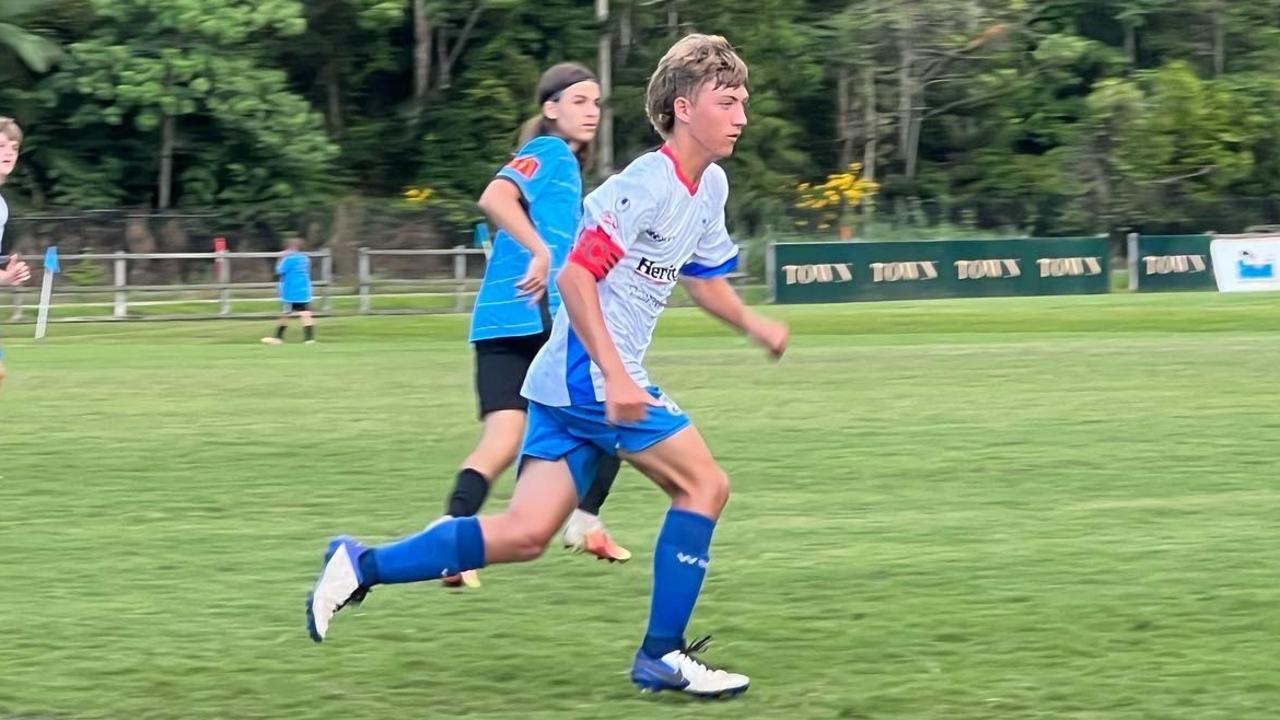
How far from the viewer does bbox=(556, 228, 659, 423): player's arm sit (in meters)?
5.08

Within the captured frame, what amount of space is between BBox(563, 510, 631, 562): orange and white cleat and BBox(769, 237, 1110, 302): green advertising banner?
27699mm

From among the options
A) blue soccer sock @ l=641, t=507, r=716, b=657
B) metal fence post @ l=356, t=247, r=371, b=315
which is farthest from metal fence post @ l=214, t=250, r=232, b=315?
blue soccer sock @ l=641, t=507, r=716, b=657

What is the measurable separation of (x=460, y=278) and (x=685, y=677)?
3111 centimetres

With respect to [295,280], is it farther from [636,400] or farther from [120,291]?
[636,400]

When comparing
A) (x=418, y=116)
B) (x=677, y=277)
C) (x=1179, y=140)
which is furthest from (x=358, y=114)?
(x=677, y=277)

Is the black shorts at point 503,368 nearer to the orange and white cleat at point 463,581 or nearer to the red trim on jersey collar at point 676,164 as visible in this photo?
the orange and white cleat at point 463,581

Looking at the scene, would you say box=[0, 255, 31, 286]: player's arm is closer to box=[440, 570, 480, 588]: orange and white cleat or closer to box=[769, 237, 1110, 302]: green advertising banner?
box=[440, 570, 480, 588]: orange and white cleat

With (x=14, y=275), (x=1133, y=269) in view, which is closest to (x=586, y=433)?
(x=14, y=275)

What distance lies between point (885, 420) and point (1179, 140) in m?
39.9

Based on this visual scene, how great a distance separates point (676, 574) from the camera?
5.34 metres

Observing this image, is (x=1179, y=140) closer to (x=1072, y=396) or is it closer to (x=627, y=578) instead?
(x=1072, y=396)

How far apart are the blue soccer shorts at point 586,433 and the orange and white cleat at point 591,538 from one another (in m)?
1.85

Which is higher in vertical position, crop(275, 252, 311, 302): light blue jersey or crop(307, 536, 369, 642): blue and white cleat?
crop(307, 536, 369, 642): blue and white cleat

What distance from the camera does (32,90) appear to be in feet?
146
